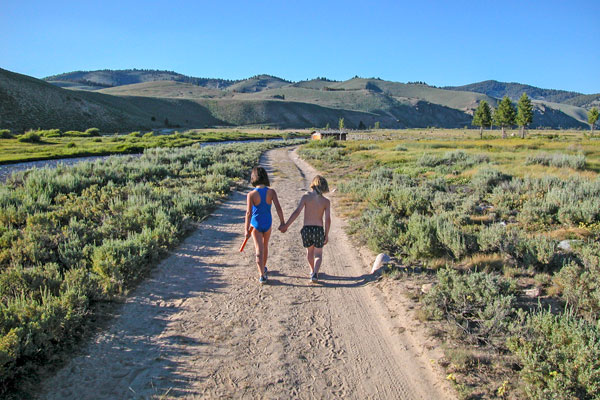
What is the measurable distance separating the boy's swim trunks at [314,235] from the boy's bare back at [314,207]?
7cm

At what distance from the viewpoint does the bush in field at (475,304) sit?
161 inches

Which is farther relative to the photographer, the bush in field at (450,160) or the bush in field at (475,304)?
the bush in field at (450,160)

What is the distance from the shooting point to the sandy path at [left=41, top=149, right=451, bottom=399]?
11.5 feet

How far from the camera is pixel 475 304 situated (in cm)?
453

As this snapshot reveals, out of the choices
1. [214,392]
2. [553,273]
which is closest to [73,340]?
[214,392]

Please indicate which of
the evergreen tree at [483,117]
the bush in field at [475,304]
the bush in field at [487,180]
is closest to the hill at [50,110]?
the bush in field at [487,180]

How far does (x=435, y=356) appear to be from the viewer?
3973 millimetres

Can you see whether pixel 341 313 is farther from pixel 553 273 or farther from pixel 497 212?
pixel 497 212

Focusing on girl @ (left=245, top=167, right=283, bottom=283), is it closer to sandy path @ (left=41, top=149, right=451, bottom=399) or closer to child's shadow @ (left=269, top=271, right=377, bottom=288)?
child's shadow @ (left=269, top=271, right=377, bottom=288)

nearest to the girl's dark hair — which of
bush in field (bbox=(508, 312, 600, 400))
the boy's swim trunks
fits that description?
the boy's swim trunks

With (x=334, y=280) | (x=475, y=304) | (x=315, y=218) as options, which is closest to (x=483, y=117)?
(x=334, y=280)

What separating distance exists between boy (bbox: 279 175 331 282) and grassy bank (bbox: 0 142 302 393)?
278 cm

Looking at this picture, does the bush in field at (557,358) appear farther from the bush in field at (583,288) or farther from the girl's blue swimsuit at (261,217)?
the girl's blue swimsuit at (261,217)

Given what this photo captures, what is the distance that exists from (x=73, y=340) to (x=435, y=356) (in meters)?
3.97
